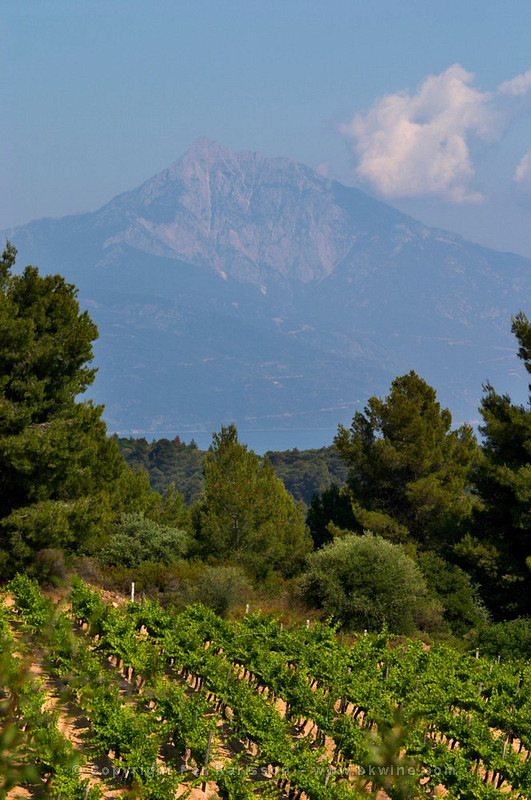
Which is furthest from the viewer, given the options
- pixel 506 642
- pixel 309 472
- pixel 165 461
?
pixel 165 461

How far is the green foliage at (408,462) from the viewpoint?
3388 centimetres

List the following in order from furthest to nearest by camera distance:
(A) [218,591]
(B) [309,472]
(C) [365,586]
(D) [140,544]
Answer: (B) [309,472] < (D) [140,544] < (C) [365,586] < (A) [218,591]

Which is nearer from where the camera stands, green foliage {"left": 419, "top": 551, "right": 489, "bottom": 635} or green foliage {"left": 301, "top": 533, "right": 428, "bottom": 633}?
green foliage {"left": 301, "top": 533, "right": 428, "bottom": 633}

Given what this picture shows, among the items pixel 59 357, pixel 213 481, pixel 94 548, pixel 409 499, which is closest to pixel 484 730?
pixel 59 357

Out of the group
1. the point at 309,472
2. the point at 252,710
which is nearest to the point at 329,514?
the point at 252,710

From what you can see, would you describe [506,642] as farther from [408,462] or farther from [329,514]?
[329,514]

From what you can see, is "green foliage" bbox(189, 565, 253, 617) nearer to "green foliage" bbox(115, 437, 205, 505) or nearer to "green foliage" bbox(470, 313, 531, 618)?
"green foliage" bbox(470, 313, 531, 618)

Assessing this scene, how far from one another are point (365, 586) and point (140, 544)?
833 cm

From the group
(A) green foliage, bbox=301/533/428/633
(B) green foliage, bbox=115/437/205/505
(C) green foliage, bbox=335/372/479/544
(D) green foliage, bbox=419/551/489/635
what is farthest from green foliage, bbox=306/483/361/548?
(B) green foliage, bbox=115/437/205/505

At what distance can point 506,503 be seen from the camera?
26844 millimetres

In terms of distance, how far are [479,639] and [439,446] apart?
15808 mm

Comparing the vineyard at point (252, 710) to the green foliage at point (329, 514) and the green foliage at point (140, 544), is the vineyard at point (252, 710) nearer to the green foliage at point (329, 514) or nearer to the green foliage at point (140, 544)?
the green foliage at point (140, 544)

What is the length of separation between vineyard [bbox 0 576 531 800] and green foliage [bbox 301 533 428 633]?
417 centimetres

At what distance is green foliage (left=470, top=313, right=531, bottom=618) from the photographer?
83.1ft
